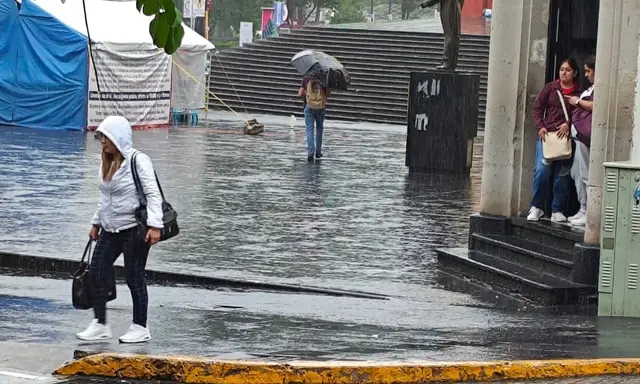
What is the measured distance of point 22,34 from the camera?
3086 centimetres

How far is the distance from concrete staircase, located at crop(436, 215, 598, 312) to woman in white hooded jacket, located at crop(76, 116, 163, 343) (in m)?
3.58

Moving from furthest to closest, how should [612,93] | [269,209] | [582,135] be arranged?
[269,209]
[582,135]
[612,93]

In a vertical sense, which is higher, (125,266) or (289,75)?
(289,75)

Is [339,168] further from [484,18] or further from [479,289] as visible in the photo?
[484,18]

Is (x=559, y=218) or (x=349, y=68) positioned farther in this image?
(x=349, y=68)

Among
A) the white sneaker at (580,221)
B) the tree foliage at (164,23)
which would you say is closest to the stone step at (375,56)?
the white sneaker at (580,221)

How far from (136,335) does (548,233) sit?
186 inches

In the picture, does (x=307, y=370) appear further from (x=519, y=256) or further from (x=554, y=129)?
(x=554, y=129)

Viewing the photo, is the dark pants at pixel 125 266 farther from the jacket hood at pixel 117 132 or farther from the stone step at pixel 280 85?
the stone step at pixel 280 85

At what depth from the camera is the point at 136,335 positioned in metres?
8.69

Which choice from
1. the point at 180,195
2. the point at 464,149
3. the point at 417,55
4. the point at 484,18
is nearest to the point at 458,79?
the point at 464,149

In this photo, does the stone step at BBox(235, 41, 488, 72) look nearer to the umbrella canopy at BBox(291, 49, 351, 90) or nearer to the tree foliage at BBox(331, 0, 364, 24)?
the umbrella canopy at BBox(291, 49, 351, 90)

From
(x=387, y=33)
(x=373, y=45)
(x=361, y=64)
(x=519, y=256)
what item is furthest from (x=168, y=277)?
(x=387, y=33)

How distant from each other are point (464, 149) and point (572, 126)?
11.0m
